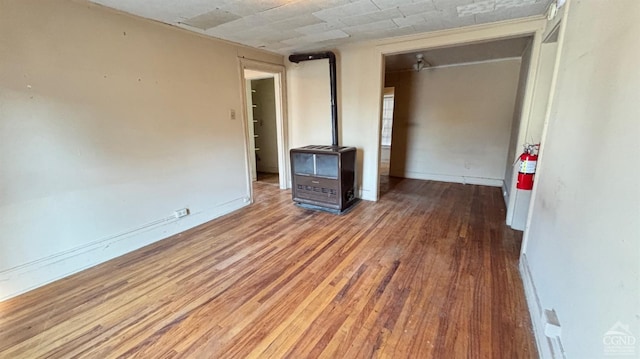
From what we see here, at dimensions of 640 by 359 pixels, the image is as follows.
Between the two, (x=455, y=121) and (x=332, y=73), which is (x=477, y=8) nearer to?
(x=332, y=73)

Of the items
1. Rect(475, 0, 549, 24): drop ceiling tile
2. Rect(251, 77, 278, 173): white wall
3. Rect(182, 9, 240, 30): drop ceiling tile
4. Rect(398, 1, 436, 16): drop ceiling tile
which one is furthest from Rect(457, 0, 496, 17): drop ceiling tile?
Rect(251, 77, 278, 173): white wall

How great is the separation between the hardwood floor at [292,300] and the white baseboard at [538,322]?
0.05 meters

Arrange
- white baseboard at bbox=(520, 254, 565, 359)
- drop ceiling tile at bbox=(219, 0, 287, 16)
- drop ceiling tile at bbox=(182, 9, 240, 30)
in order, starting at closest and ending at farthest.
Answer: white baseboard at bbox=(520, 254, 565, 359) < drop ceiling tile at bbox=(219, 0, 287, 16) < drop ceiling tile at bbox=(182, 9, 240, 30)

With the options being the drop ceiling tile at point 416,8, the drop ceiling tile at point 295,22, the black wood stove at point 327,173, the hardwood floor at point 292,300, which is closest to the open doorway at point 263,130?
the black wood stove at point 327,173

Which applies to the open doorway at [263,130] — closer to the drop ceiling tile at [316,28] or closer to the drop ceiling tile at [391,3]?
the drop ceiling tile at [316,28]

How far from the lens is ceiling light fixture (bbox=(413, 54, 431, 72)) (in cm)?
460

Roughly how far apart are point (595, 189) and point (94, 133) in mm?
3486

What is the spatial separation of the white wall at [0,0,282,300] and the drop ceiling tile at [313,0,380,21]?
1.53 m

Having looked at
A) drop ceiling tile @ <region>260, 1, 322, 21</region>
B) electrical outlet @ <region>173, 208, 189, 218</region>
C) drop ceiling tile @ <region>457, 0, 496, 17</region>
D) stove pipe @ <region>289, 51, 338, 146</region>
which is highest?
drop ceiling tile @ <region>457, 0, 496, 17</region>

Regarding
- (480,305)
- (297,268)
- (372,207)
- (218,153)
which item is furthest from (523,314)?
(218,153)

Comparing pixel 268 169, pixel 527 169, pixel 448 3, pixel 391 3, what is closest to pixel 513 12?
pixel 448 3

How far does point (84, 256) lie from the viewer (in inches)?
97.2

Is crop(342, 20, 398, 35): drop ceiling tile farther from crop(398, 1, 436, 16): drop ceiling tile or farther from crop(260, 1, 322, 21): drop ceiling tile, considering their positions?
crop(260, 1, 322, 21): drop ceiling tile

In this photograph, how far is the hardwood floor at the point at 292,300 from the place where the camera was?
1.61 meters
